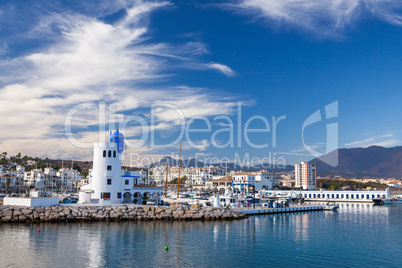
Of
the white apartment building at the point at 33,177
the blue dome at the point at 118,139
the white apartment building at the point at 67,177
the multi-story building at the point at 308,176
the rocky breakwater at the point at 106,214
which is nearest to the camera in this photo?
the rocky breakwater at the point at 106,214

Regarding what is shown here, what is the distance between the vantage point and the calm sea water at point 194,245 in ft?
78.1

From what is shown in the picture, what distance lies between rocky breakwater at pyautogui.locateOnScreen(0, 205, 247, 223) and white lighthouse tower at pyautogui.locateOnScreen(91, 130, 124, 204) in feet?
12.7

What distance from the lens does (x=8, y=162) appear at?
525 feet

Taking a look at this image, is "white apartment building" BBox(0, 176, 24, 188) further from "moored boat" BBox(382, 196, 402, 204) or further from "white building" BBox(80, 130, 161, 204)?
"moored boat" BBox(382, 196, 402, 204)

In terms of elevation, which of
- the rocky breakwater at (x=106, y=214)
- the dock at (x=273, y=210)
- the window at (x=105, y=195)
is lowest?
the dock at (x=273, y=210)

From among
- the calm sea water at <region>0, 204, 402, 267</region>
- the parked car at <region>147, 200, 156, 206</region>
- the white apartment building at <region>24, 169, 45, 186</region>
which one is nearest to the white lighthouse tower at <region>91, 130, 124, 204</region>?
the parked car at <region>147, 200, 156, 206</region>

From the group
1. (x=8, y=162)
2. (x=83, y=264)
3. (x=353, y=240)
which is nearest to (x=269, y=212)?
(x=353, y=240)

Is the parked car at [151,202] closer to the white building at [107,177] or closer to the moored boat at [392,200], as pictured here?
the white building at [107,177]

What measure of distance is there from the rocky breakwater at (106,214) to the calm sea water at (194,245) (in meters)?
2.49

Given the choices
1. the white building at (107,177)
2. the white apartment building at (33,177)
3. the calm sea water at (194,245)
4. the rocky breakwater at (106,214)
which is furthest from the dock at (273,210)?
the white apartment building at (33,177)

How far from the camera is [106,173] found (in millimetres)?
48375

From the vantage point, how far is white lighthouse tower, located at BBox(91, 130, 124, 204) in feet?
158

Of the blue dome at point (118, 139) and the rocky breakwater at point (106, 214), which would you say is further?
the blue dome at point (118, 139)

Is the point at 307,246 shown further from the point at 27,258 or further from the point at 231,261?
the point at 27,258
